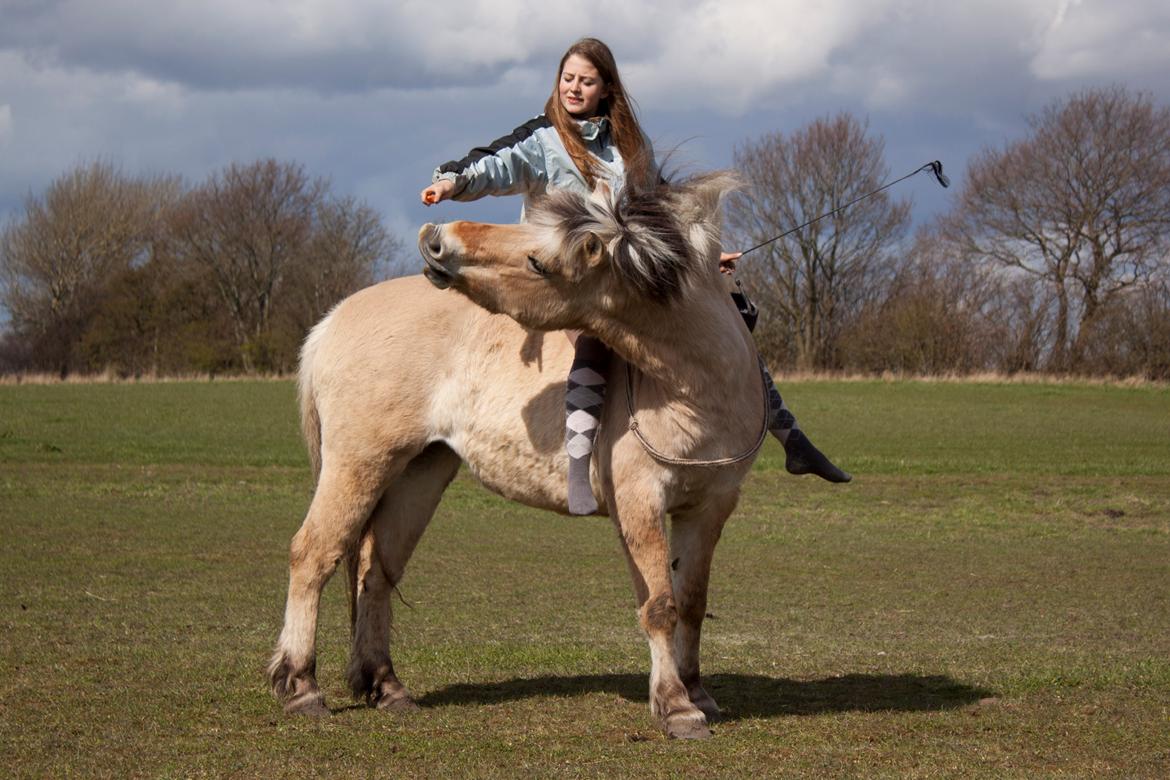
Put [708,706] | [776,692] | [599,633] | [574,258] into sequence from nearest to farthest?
[574,258]
[708,706]
[776,692]
[599,633]

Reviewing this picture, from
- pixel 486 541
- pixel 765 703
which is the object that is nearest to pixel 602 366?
pixel 765 703

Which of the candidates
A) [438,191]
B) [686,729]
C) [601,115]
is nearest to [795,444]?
[686,729]

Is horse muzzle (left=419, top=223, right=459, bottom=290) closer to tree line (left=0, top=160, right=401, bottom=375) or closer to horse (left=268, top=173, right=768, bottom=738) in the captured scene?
horse (left=268, top=173, right=768, bottom=738)

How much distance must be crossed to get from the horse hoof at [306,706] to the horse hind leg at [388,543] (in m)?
0.46

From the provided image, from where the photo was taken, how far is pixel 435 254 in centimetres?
488

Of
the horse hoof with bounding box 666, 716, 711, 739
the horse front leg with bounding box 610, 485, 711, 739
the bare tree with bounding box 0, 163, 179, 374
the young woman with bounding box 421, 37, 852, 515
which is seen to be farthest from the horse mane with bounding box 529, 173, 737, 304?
the bare tree with bounding box 0, 163, 179, 374

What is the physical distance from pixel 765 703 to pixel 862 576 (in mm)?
5956

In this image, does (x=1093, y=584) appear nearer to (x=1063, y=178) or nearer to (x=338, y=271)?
(x=1063, y=178)

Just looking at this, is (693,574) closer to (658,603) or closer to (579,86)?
(658,603)

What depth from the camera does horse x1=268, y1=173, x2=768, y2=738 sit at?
5062mm

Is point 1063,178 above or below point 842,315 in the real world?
above

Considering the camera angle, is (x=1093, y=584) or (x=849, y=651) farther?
(x=1093, y=584)

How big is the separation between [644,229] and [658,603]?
5.27ft

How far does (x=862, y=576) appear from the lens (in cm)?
1183
